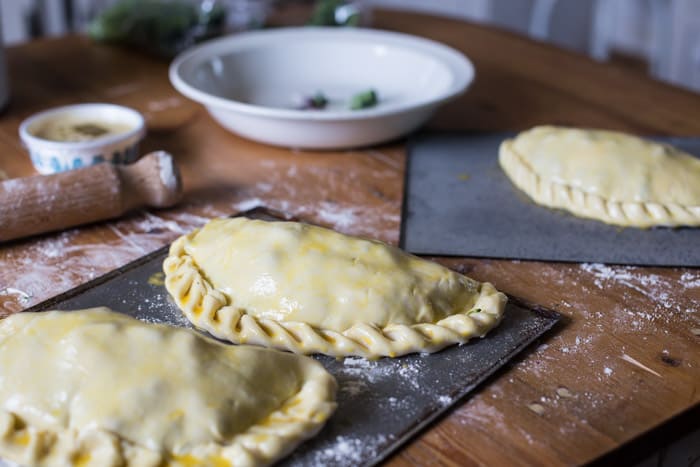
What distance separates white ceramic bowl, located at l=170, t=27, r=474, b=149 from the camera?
219cm

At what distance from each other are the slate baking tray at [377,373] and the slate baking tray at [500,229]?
0.29 metres

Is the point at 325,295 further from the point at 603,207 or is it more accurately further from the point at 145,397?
the point at 603,207

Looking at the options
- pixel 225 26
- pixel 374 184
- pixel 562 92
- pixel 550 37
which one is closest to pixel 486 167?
pixel 374 184

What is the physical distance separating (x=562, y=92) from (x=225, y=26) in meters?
1.28

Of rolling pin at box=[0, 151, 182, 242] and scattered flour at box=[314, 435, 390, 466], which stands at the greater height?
rolling pin at box=[0, 151, 182, 242]

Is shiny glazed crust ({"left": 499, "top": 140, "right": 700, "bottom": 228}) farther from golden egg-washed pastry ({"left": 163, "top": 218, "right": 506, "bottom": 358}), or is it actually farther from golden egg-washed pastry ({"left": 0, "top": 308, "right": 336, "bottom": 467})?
golden egg-washed pastry ({"left": 0, "top": 308, "right": 336, "bottom": 467})

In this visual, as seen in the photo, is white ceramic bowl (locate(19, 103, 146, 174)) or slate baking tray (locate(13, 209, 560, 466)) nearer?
slate baking tray (locate(13, 209, 560, 466))

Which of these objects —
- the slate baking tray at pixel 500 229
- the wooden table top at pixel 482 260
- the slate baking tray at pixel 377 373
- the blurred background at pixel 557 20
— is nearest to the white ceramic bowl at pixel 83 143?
the wooden table top at pixel 482 260

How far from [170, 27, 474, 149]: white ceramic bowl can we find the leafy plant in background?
0.38 metres

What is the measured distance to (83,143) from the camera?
6.44ft

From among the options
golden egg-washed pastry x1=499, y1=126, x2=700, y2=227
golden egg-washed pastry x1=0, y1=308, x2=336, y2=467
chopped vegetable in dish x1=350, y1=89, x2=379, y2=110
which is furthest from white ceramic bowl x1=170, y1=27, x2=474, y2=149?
golden egg-washed pastry x1=0, y1=308, x2=336, y2=467

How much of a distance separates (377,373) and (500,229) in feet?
2.12

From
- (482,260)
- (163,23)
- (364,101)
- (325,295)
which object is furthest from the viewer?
(163,23)

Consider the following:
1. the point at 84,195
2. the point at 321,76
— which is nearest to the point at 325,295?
the point at 84,195
